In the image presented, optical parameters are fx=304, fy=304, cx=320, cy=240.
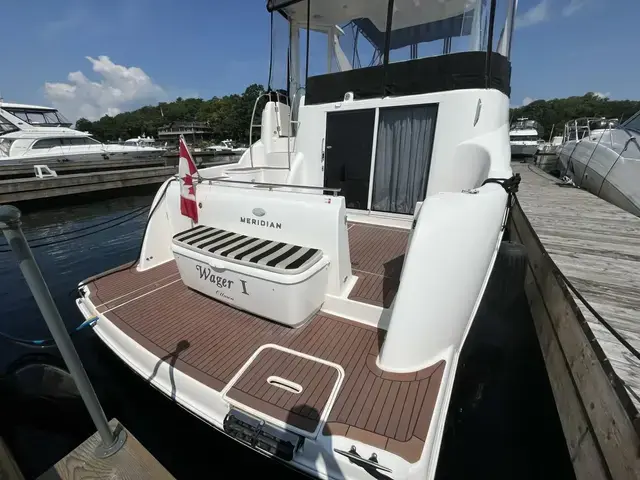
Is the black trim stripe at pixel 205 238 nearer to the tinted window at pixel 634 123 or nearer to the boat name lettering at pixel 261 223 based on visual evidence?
the boat name lettering at pixel 261 223

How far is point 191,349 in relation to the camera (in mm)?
2166

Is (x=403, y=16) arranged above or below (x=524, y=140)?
above

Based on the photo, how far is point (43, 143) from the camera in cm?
1734

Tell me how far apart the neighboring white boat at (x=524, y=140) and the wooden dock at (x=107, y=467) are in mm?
23690

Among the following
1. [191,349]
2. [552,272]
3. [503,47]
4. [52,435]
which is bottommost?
[52,435]

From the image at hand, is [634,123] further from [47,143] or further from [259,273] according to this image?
[47,143]

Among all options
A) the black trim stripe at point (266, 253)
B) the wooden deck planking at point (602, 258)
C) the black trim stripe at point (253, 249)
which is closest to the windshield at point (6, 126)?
the black trim stripe at point (253, 249)

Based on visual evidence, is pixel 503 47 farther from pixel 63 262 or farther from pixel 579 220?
pixel 63 262

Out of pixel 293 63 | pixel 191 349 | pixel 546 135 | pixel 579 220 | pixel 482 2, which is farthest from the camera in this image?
pixel 546 135

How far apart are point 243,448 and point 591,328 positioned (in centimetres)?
253

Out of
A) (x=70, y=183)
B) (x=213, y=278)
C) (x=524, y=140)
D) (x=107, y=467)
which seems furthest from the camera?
(x=524, y=140)

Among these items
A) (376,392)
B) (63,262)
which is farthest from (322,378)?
(63,262)

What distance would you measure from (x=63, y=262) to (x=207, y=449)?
530 centimetres

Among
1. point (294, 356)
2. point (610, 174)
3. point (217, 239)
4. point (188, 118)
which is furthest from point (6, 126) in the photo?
point (188, 118)
